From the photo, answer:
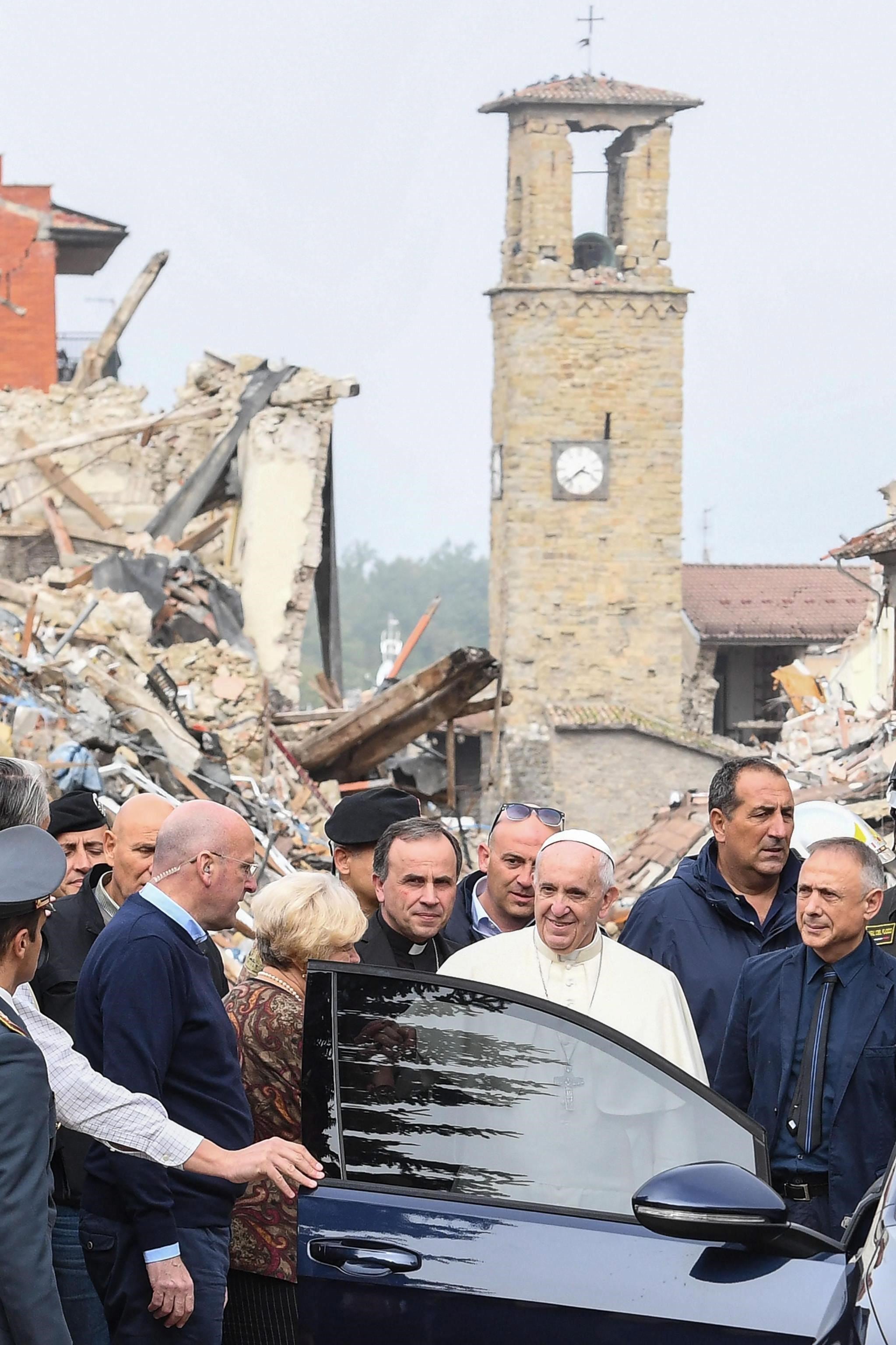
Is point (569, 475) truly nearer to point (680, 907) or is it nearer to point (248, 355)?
point (248, 355)

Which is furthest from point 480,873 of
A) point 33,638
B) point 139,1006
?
point 33,638

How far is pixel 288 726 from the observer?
16.2m

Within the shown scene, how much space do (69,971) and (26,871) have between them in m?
1.18

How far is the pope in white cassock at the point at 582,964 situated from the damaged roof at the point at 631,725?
105 ft

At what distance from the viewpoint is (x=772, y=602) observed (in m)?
43.6

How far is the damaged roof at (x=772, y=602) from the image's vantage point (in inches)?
1645

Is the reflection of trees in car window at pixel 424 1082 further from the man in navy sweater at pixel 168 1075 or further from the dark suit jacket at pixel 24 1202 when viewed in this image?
the dark suit jacket at pixel 24 1202

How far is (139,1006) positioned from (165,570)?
46.6 feet

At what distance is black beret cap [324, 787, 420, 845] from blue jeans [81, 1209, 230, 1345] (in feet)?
6.27

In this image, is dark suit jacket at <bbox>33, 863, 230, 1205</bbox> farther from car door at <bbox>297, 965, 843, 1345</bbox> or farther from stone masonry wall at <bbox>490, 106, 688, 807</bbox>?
stone masonry wall at <bbox>490, 106, 688, 807</bbox>

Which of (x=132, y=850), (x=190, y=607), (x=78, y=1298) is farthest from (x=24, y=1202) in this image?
(x=190, y=607)

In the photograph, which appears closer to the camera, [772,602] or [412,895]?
[412,895]

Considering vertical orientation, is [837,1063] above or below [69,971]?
below

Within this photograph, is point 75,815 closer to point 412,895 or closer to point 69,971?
point 69,971
